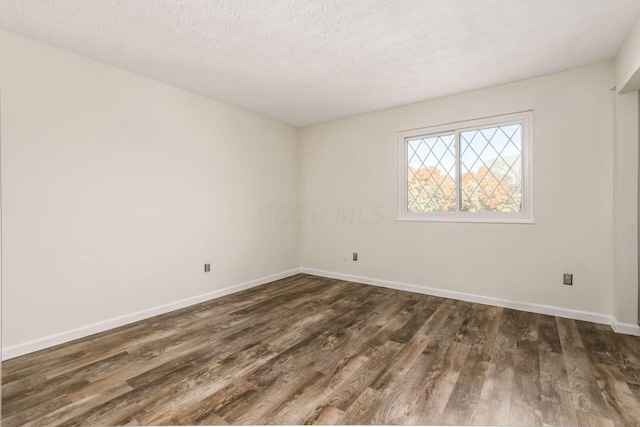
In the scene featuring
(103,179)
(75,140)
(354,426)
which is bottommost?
(354,426)

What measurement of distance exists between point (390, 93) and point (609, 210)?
92.2 inches

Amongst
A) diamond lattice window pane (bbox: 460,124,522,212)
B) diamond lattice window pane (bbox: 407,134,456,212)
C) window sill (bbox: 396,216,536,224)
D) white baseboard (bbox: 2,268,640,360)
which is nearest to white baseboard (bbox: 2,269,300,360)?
white baseboard (bbox: 2,268,640,360)

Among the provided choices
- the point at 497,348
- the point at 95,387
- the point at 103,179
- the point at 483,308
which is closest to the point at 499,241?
the point at 483,308

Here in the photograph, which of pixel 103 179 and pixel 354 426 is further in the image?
pixel 103 179

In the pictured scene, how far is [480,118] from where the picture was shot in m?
3.56

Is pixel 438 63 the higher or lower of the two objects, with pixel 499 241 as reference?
higher

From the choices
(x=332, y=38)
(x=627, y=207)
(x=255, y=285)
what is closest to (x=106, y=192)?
(x=255, y=285)

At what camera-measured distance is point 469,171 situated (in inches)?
145

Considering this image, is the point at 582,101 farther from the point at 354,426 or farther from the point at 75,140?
the point at 75,140

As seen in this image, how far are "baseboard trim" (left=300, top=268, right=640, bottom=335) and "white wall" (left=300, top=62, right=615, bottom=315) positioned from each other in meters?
0.05

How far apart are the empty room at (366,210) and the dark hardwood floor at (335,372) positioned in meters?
0.02

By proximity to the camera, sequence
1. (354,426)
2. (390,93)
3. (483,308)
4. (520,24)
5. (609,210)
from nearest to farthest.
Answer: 1. (354,426)
2. (520,24)
3. (609,210)
4. (483,308)
5. (390,93)

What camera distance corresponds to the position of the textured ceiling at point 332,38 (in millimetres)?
2207

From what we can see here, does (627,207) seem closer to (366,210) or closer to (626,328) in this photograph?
(626,328)
